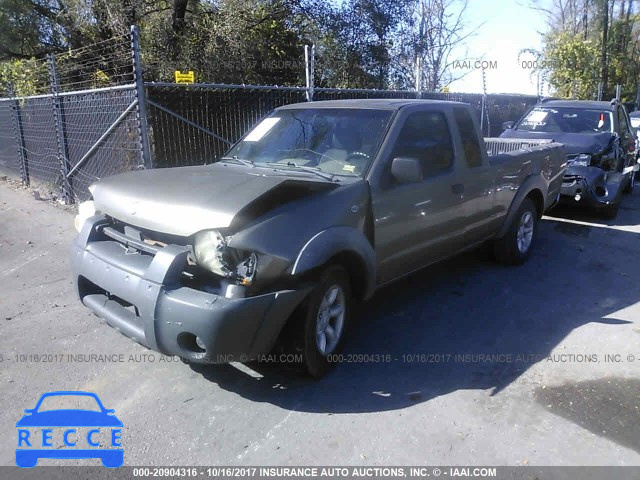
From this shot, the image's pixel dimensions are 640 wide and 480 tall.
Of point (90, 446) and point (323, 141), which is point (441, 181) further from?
point (90, 446)

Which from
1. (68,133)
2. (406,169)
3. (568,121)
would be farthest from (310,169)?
(568,121)

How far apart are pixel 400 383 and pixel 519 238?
323 centimetres

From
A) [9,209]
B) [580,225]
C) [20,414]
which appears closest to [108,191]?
[20,414]

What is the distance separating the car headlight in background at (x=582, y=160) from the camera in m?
8.61

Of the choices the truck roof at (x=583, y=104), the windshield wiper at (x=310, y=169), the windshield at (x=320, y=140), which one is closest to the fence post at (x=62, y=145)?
the windshield at (x=320, y=140)

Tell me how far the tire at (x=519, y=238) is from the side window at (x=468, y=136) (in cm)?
112

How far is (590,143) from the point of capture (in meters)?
8.89

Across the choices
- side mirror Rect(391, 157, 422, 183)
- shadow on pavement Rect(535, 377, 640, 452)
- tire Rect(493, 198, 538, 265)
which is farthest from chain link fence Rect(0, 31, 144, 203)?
shadow on pavement Rect(535, 377, 640, 452)

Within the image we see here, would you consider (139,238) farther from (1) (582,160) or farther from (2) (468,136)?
(1) (582,160)

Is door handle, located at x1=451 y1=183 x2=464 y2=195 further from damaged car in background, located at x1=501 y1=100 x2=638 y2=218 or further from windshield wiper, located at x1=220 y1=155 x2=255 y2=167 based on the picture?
damaged car in background, located at x1=501 y1=100 x2=638 y2=218

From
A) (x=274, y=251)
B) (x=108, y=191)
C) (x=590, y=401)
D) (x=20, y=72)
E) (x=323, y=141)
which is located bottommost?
(x=590, y=401)

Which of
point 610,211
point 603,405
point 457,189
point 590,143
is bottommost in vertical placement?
point 603,405

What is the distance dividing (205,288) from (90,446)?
1.11 metres

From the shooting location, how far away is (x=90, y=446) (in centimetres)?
315
